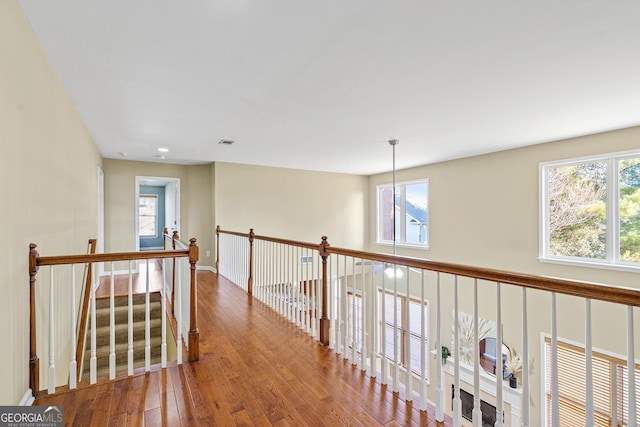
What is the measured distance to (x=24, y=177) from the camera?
5.96 feet

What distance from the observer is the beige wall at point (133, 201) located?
5.72m

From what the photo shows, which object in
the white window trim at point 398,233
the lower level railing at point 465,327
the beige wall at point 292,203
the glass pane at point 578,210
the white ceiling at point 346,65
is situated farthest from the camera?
the white window trim at point 398,233

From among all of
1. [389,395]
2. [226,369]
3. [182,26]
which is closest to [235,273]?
[226,369]

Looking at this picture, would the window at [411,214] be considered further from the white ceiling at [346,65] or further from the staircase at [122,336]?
the staircase at [122,336]

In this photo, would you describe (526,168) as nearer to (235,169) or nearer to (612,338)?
(612,338)

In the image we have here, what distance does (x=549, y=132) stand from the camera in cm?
390

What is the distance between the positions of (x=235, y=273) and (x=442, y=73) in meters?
4.30

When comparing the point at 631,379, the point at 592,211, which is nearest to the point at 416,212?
the point at 592,211

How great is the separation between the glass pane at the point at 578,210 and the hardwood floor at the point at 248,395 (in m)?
3.81

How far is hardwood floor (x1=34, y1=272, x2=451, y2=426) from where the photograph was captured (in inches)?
69.6

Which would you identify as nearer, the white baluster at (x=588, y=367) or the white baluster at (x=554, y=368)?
the white baluster at (x=588, y=367)

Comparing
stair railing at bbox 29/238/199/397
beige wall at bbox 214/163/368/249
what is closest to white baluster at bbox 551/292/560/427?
stair railing at bbox 29/238/199/397

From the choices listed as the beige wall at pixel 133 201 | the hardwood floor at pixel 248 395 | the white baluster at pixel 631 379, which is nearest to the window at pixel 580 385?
the hardwood floor at pixel 248 395

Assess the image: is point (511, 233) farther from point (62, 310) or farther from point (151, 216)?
point (151, 216)
